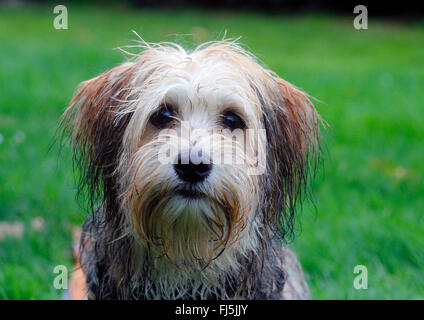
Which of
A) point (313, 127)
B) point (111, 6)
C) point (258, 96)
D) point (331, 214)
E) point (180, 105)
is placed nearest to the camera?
point (180, 105)

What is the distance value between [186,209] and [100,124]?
0.86 metres

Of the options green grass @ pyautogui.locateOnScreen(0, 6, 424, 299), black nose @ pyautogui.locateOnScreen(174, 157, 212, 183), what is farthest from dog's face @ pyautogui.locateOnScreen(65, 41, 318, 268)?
green grass @ pyautogui.locateOnScreen(0, 6, 424, 299)

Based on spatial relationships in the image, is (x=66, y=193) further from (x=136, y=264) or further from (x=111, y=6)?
(x=111, y=6)

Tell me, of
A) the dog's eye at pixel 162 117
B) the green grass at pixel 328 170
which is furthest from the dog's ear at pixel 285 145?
the dog's eye at pixel 162 117

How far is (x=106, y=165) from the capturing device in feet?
11.3

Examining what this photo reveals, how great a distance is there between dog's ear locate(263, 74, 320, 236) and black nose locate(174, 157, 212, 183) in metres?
0.57

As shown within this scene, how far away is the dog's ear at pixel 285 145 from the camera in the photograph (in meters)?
3.48

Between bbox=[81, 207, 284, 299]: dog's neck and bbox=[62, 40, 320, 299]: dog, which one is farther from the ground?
bbox=[62, 40, 320, 299]: dog

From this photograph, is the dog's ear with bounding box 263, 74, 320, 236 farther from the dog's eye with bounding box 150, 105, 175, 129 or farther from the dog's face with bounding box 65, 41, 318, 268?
the dog's eye with bounding box 150, 105, 175, 129

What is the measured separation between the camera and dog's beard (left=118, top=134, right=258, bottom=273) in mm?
2988

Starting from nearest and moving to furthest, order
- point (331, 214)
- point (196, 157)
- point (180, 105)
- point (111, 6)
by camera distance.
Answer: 1. point (196, 157)
2. point (180, 105)
3. point (331, 214)
4. point (111, 6)

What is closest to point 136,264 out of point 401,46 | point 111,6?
point 401,46
